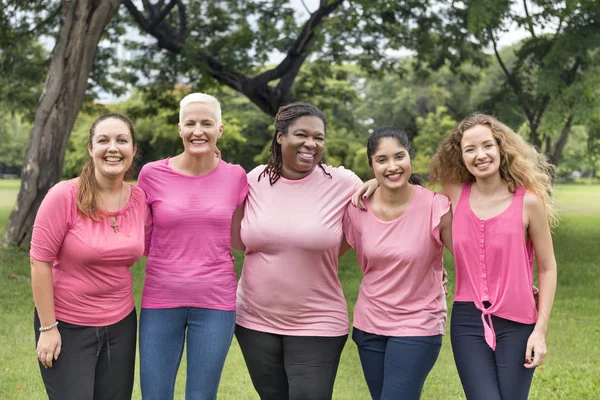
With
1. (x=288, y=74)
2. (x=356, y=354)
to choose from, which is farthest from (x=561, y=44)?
(x=356, y=354)

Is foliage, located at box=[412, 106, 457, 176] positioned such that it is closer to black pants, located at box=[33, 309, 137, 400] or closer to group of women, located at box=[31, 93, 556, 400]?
group of women, located at box=[31, 93, 556, 400]

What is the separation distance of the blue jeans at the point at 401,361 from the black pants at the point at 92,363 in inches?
48.2

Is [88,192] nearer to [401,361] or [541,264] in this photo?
[401,361]

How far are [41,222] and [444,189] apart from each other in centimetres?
204

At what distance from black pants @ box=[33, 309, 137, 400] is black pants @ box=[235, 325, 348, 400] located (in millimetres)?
618

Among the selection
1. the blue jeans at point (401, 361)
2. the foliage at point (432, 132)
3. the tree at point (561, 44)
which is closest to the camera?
the blue jeans at point (401, 361)

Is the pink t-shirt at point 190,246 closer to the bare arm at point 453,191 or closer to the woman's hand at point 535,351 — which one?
the bare arm at point 453,191

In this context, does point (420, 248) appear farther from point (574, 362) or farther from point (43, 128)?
point (43, 128)

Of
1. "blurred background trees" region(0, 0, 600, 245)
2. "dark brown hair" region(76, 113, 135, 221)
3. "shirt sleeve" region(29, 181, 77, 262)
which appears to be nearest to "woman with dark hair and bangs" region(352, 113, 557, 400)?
"dark brown hair" region(76, 113, 135, 221)


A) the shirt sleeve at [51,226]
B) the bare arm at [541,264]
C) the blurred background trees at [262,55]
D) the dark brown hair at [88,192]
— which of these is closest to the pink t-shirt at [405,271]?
the bare arm at [541,264]

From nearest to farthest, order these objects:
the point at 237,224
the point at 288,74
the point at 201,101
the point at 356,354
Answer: the point at 201,101 < the point at 237,224 < the point at 356,354 < the point at 288,74

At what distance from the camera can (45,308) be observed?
3.46 metres

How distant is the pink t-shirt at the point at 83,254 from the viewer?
346cm

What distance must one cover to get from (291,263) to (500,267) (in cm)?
103
